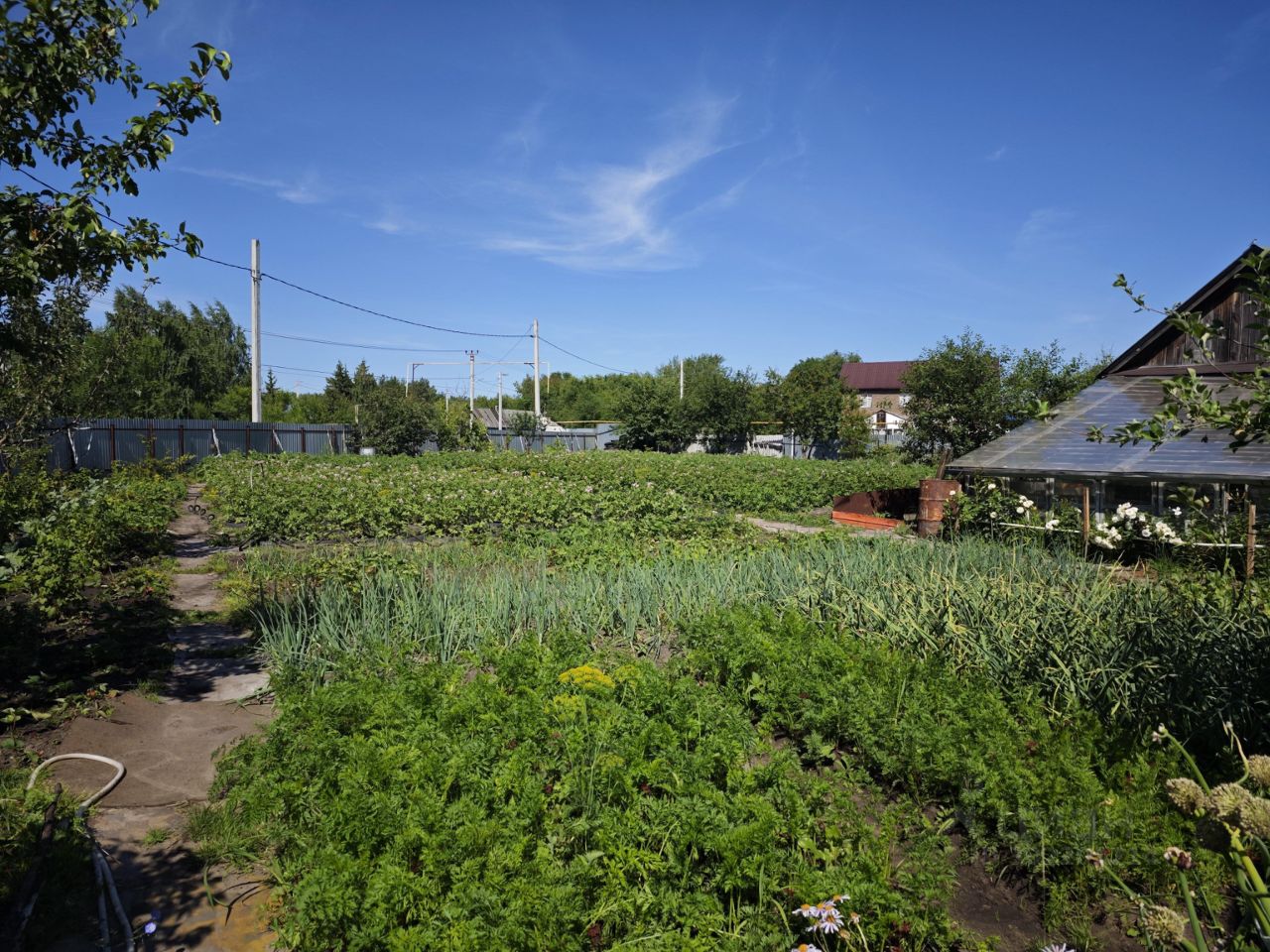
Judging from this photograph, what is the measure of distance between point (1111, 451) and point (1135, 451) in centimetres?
33

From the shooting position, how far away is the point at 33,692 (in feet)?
15.6

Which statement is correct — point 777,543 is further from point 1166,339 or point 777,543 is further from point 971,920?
point 1166,339

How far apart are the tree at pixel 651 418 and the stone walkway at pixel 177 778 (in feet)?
128

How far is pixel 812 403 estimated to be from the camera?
4250 centimetres

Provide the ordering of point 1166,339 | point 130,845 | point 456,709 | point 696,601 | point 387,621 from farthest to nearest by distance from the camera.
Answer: point 1166,339
point 696,601
point 387,621
point 456,709
point 130,845

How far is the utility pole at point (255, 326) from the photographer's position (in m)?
24.0

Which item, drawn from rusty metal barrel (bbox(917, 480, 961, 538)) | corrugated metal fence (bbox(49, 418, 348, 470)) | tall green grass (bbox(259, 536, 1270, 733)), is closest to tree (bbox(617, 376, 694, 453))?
corrugated metal fence (bbox(49, 418, 348, 470))

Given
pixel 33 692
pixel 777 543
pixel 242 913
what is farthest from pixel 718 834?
pixel 777 543

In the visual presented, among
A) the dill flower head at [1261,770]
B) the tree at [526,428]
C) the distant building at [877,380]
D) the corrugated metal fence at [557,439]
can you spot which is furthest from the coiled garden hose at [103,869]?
the distant building at [877,380]

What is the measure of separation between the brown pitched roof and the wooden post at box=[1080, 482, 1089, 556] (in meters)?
70.7

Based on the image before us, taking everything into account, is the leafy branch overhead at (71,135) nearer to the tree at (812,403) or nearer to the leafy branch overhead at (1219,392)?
the leafy branch overhead at (1219,392)

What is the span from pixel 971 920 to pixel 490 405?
9046 cm

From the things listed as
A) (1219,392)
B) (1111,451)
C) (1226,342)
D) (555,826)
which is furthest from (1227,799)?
(1226,342)

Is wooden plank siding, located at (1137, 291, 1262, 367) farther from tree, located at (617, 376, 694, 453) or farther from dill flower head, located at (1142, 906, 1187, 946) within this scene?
tree, located at (617, 376, 694, 453)
